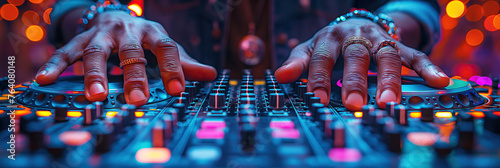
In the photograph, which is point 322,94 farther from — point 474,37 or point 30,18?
point 474,37

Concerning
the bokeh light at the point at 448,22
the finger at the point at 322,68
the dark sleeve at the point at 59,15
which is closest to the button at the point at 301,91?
the finger at the point at 322,68

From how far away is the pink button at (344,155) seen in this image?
1.43ft

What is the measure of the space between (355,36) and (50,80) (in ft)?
3.66

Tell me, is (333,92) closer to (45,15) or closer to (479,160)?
(479,160)

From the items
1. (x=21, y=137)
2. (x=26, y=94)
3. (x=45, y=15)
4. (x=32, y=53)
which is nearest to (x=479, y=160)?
(x=21, y=137)

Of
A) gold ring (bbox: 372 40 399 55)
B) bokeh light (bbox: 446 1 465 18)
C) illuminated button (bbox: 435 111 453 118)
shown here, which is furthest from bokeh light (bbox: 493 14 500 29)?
illuminated button (bbox: 435 111 453 118)

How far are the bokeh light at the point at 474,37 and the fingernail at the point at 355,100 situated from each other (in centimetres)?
370

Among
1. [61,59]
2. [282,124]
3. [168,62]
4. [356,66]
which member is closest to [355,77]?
[356,66]

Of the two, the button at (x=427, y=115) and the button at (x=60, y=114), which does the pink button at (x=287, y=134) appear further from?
the button at (x=60, y=114)

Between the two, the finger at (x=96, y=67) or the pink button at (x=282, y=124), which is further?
the finger at (x=96, y=67)

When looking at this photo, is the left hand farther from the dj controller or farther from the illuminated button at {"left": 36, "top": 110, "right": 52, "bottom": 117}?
the illuminated button at {"left": 36, "top": 110, "right": 52, "bottom": 117}

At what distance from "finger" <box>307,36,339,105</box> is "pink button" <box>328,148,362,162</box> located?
1.45ft

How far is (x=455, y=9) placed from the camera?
11.6ft

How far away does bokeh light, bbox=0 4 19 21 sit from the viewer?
235 centimetres
